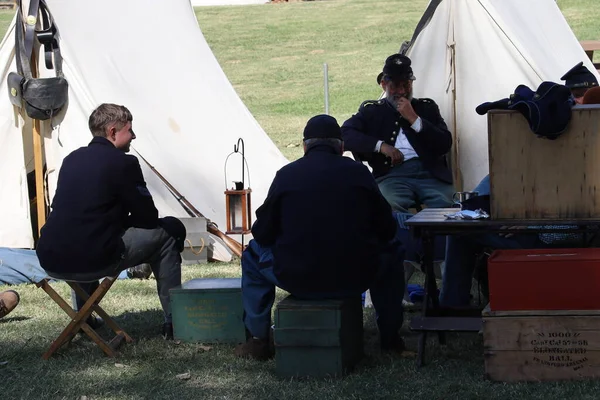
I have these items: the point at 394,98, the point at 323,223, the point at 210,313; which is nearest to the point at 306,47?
the point at 394,98

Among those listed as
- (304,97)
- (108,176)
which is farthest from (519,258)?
(304,97)

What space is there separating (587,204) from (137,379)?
206 cm

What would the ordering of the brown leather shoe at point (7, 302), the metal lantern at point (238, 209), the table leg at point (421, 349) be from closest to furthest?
the table leg at point (421, 349), the brown leather shoe at point (7, 302), the metal lantern at point (238, 209)

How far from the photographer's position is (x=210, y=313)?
5344 mm

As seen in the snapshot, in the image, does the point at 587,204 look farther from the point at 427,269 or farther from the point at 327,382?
the point at 327,382

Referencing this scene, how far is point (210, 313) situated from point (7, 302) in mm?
1137

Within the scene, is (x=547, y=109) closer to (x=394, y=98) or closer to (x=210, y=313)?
(x=210, y=313)

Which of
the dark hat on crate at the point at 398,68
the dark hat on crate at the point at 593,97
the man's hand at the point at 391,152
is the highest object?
the dark hat on crate at the point at 398,68

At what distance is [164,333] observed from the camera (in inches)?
216

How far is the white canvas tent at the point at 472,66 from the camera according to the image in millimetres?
7035

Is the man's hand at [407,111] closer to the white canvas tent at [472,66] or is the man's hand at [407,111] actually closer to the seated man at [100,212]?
the white canvas tent at [472,66]

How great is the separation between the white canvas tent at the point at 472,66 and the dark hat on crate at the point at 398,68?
743 millimetres

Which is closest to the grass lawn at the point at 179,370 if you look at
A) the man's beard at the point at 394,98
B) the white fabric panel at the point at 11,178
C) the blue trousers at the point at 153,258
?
the blue trousers at the point at 153,258

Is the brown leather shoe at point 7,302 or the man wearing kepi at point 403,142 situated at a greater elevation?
the man wearing kepi at point 403,142
